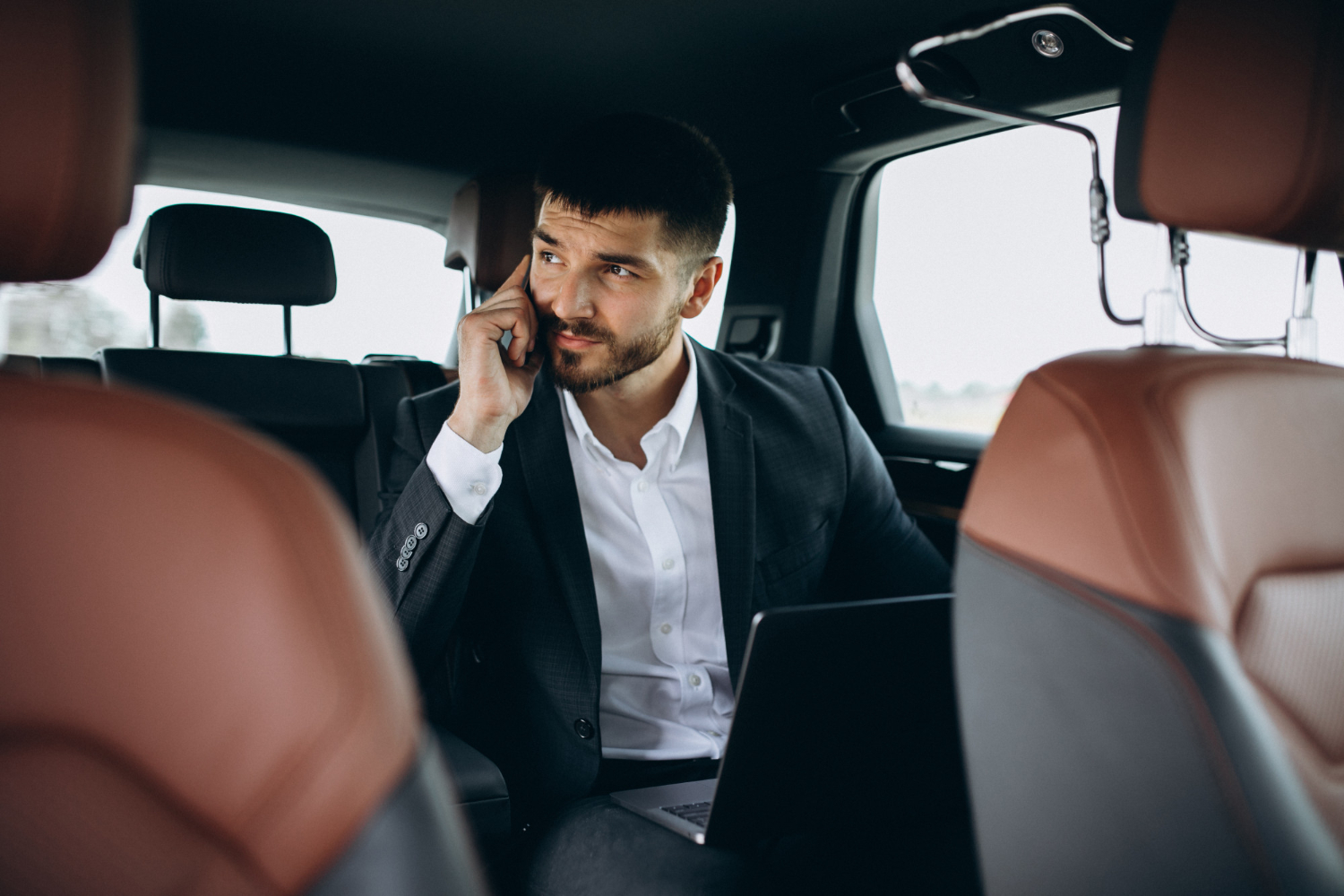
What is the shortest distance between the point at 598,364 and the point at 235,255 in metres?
0.82

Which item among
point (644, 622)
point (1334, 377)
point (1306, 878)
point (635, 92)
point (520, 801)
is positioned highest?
point (635, 92)

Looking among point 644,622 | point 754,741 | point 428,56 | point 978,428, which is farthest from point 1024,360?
point 428,56

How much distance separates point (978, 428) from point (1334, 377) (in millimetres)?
1129

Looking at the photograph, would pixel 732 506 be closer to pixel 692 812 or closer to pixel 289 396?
pixel 692 812

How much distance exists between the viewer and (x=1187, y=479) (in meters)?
0.73

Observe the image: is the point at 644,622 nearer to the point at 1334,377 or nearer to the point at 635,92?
the point at 1334,377

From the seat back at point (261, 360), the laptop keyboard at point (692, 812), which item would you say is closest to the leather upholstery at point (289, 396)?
the seat back at point (261, 360)

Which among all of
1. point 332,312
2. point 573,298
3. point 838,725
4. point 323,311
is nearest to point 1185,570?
point 838,725

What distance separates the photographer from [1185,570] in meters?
0.70

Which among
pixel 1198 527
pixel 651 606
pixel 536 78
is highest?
pixel 536 78

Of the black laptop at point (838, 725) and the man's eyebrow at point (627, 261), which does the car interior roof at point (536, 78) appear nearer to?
the man's eyebrow at point (627, 261)

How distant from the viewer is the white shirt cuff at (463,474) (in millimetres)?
1227

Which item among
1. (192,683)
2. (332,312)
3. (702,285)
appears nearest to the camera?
(192,683)

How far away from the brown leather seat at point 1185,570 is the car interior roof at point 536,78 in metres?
0.83
